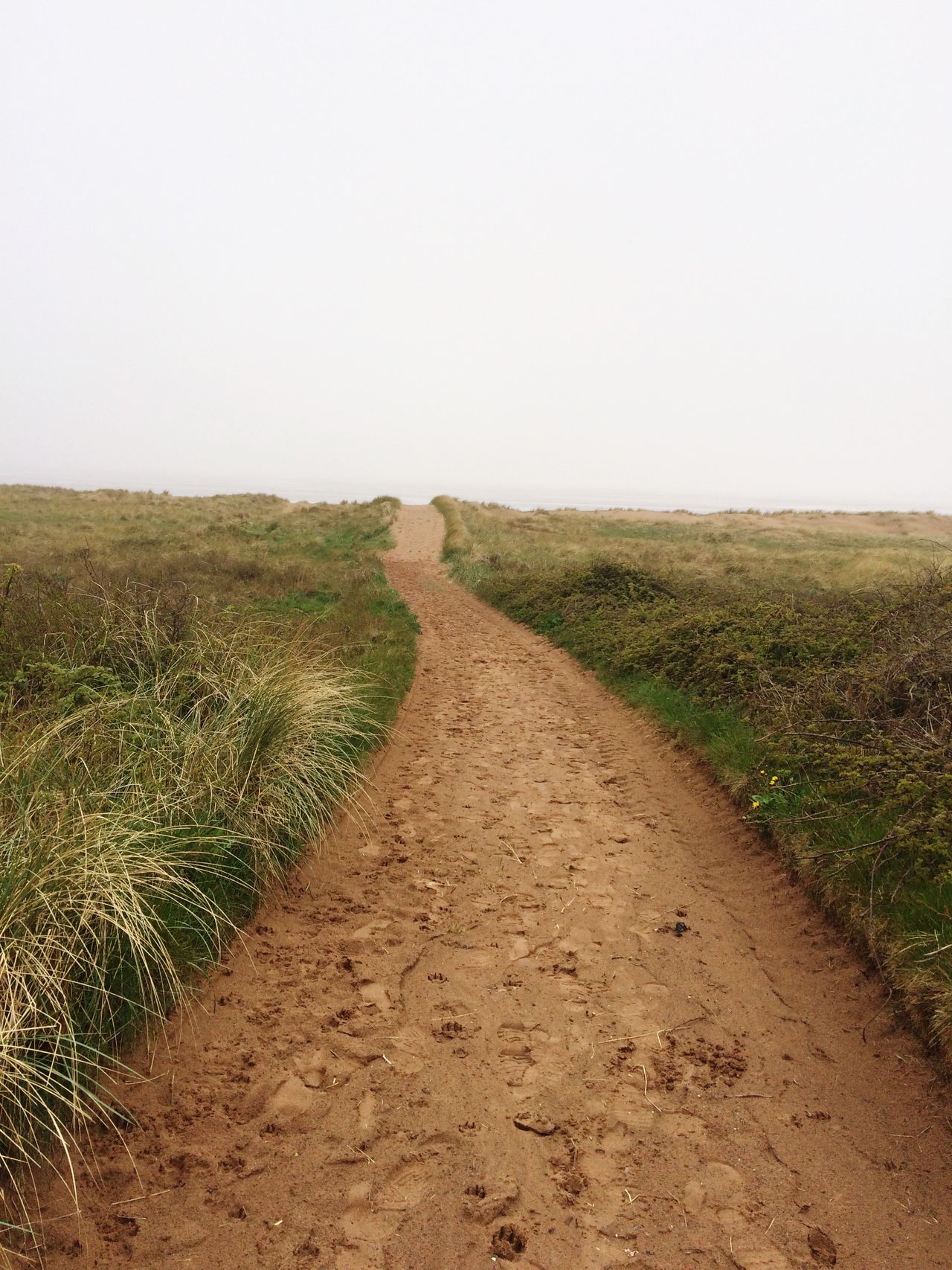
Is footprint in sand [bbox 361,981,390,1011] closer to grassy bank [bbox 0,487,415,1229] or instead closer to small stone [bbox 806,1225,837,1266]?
grassy bank [bbox 0,487,415,1229]

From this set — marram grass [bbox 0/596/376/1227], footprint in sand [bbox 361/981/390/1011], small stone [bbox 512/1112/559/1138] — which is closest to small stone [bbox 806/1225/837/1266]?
small stone [bbox 512/1112/559/1138]

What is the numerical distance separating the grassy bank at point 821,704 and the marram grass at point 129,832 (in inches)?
141

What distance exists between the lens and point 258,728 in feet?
18.0

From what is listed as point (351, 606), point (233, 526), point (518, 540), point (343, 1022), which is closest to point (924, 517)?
point (518, 540)

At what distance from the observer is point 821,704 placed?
6824mm

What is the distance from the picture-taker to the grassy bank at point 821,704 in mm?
4273

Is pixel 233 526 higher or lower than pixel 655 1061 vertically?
higher

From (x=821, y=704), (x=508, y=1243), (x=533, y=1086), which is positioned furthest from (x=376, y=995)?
(x=821, y=704)

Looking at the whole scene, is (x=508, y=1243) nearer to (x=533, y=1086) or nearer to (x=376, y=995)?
(x=533, y=1086)

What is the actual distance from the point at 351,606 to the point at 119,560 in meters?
8.53

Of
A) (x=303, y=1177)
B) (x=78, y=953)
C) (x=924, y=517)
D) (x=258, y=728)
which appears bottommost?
(x=303, y=1177)

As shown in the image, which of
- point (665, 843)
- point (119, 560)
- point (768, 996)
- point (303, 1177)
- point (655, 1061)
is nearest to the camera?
point (303, 1177)

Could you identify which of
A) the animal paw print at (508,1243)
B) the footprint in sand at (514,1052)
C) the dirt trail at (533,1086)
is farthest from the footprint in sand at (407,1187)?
the footprint in sand at (514,1052)

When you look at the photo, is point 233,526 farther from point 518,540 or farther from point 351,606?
point 351,606
